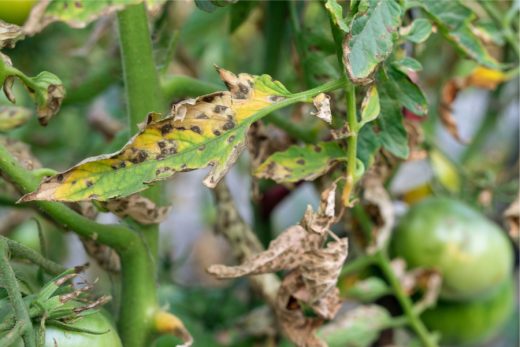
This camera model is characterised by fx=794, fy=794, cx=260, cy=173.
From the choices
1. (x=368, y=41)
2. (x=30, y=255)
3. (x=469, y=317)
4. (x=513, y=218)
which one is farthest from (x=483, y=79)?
(x=30, y=255)

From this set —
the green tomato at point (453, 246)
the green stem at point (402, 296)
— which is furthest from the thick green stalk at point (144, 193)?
the green tomato at point (453, 246)

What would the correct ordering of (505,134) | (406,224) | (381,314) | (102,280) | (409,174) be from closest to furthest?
(381,314)
(406,224)
(409,174)
(102,280)
(505,134)

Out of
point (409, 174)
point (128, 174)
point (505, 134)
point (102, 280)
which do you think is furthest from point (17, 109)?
point (505, 134)

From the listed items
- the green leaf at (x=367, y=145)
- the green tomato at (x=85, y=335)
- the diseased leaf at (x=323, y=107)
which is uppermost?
the diseased leaf at (x=323, y=107)

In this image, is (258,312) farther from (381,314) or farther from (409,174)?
(409,174)

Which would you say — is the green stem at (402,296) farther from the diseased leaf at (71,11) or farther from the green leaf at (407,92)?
the diseased leaf at (71,11)

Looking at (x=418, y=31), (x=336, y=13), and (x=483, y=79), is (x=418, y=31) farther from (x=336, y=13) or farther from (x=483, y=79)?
(x=483, y=79)

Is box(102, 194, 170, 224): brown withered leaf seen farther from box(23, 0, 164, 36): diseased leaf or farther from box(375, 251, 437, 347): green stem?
box(375, 251, 437, 347): green stem
